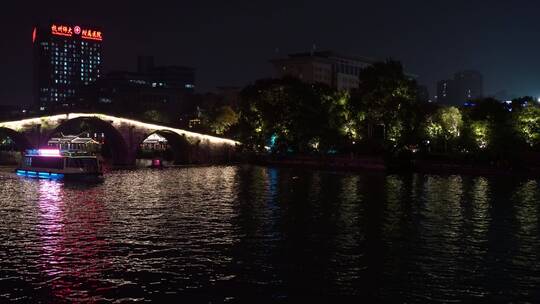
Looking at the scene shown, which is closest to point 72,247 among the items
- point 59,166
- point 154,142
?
point 59,166

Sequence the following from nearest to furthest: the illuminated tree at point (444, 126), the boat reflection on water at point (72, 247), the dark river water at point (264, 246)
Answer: the dark river water at point (264, 246) → the boat reflection on water at point (72, 247) → the illuminated tree at point (444, 126)

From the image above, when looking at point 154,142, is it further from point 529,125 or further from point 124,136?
point 529,125

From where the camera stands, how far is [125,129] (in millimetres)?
109000

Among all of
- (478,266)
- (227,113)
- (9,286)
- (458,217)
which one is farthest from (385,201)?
(227,113)

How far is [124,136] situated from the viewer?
356ft

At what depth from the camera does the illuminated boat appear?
70375mm

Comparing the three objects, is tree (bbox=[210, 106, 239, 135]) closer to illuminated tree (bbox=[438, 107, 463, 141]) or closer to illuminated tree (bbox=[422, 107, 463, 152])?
illuminated tree (bbox=[422, 107, 463, 152])

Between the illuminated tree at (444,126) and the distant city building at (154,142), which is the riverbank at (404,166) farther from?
the distant city building at (154,142)

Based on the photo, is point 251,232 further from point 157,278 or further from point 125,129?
point 125,129

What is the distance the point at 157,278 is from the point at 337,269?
8.02 metres

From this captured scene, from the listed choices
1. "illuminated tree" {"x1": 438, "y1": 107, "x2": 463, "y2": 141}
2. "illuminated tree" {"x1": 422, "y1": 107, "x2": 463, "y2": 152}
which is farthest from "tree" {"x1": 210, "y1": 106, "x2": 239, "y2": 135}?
"illuminated tree" {"x1": 438, "y1": 107, "x2": 463, "y2": 141}

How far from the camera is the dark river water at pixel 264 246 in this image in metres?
23.3

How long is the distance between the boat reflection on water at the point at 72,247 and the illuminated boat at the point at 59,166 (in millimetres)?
21909

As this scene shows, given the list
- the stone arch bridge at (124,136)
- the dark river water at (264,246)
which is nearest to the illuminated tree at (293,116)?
the stone arch bridge at (124,136)
